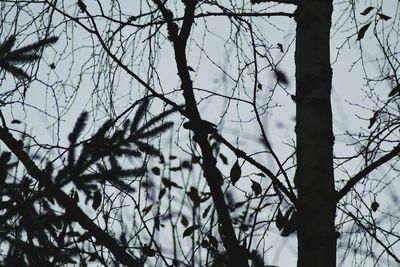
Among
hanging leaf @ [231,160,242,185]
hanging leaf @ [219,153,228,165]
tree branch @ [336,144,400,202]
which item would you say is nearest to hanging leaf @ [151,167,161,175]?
hanging leaf @ [219,153,228,165]

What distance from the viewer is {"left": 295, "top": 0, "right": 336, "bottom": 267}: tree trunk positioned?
1.79 meters

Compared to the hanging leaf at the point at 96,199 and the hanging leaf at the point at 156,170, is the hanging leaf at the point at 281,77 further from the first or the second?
the hanging leaf at the point at 156,170

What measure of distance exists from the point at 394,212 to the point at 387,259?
1.81ft

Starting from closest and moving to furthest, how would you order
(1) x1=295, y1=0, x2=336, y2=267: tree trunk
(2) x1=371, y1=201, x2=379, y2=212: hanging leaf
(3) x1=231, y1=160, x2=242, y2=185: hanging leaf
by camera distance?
1. (1) x1=295, y1=0, x2=336, y2=267: tree trunk
2. (3) x1=231, y1=160, x2=242, y2=185: hanging leaf
3. (2) x1=371, y1=201, x2=379, y2=212: hanging leaf

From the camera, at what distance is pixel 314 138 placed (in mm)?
1941

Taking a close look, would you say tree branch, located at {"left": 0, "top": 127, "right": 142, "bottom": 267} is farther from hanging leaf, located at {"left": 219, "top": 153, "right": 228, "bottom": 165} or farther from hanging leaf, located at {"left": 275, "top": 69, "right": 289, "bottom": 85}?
hanging leaf, located at {"left": 219, "top": 153, "right": 228, "bottom": 165}

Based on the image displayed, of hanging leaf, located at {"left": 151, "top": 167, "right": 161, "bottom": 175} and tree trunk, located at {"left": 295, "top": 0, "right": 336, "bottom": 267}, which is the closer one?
tree trunk, located at {"left": 295, "top": 0, "right": 336, "bottom": 267}

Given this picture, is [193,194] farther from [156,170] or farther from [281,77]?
[281,77]

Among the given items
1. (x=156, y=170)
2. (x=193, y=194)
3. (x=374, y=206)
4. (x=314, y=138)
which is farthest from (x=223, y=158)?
(x=314, y=138)

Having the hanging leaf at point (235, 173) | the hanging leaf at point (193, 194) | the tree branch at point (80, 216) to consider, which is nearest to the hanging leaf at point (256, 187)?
the hanging leaf at point (235, 173)

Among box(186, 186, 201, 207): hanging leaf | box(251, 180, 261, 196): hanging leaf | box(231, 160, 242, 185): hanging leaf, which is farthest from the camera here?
box(186, 186, 201, 207): hanging leaf

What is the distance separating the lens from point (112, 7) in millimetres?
2688

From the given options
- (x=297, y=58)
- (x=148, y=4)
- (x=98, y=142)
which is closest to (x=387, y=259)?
(x=297, y=58)

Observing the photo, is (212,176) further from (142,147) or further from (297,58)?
(297,58)
